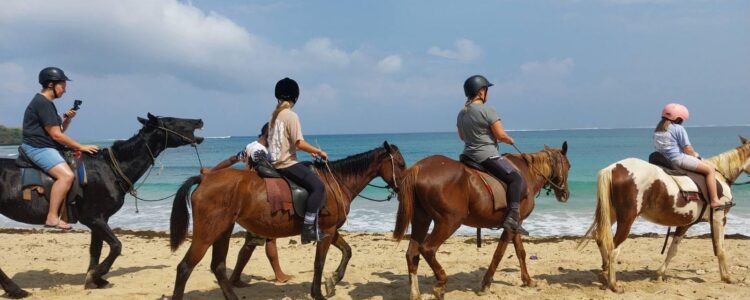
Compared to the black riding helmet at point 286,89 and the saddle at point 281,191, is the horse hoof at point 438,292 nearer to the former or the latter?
the saddle at point 281,191

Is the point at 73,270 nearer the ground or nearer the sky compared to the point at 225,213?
nearer the ground

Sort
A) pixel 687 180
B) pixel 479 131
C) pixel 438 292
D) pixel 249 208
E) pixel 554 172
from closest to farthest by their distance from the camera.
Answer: pixel 249 208, pixel 438 292, pixel 479 131, pixel 687 180, pixel 554 172

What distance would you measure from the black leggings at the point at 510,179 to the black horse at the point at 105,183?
156 inches

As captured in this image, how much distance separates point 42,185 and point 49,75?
4.42 ft

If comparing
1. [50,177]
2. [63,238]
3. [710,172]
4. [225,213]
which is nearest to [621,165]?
[710,172]

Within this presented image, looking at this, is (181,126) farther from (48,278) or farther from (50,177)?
(48,278)

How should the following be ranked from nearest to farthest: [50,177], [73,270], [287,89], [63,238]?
[287,89] → [50,177] → [73,270] → [63,238]

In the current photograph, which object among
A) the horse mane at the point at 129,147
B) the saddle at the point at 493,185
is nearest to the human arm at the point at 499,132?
the saddle at the point at 493,185

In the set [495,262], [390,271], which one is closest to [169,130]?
[390,271]

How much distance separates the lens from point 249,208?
218 inches

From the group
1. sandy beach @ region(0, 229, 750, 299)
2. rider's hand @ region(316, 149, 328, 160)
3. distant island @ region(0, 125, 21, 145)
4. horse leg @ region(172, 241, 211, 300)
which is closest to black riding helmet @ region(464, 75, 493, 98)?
rider's hand @ region(316, 149, 328, 160)

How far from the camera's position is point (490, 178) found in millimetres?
6508

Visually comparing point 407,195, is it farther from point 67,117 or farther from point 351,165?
point 67,117

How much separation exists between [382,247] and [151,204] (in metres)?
13.9
